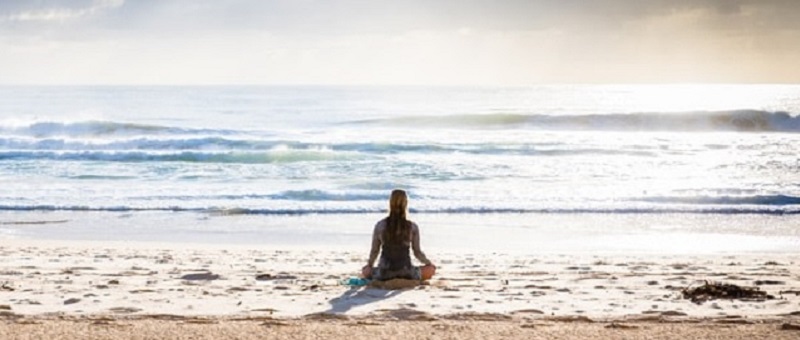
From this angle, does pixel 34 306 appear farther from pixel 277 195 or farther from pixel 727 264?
pixel 277 195

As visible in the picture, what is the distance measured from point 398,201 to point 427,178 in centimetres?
1589

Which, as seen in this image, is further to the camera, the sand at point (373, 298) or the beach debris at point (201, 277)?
the beach debris at point (201, 277)

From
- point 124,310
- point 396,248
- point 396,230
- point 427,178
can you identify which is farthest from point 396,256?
point 427,178

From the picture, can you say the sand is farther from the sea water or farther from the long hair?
the sea water

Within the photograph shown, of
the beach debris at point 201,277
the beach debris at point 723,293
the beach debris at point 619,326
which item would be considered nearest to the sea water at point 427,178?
the beach debris at point 201,277

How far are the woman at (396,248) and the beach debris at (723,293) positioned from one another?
2.43 meters

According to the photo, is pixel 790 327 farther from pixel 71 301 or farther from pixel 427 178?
pixel 427 178

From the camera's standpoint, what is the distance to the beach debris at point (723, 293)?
782 cm

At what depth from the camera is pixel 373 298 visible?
791 centimetres

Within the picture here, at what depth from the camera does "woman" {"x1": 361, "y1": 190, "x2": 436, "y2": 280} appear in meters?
8.68

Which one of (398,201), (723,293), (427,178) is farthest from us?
(427,178)

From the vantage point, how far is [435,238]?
13969 millimetres

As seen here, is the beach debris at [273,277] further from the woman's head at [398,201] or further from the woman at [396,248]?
the woman's head at [398,201]

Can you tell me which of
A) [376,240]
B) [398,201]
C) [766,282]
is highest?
[398,201]
